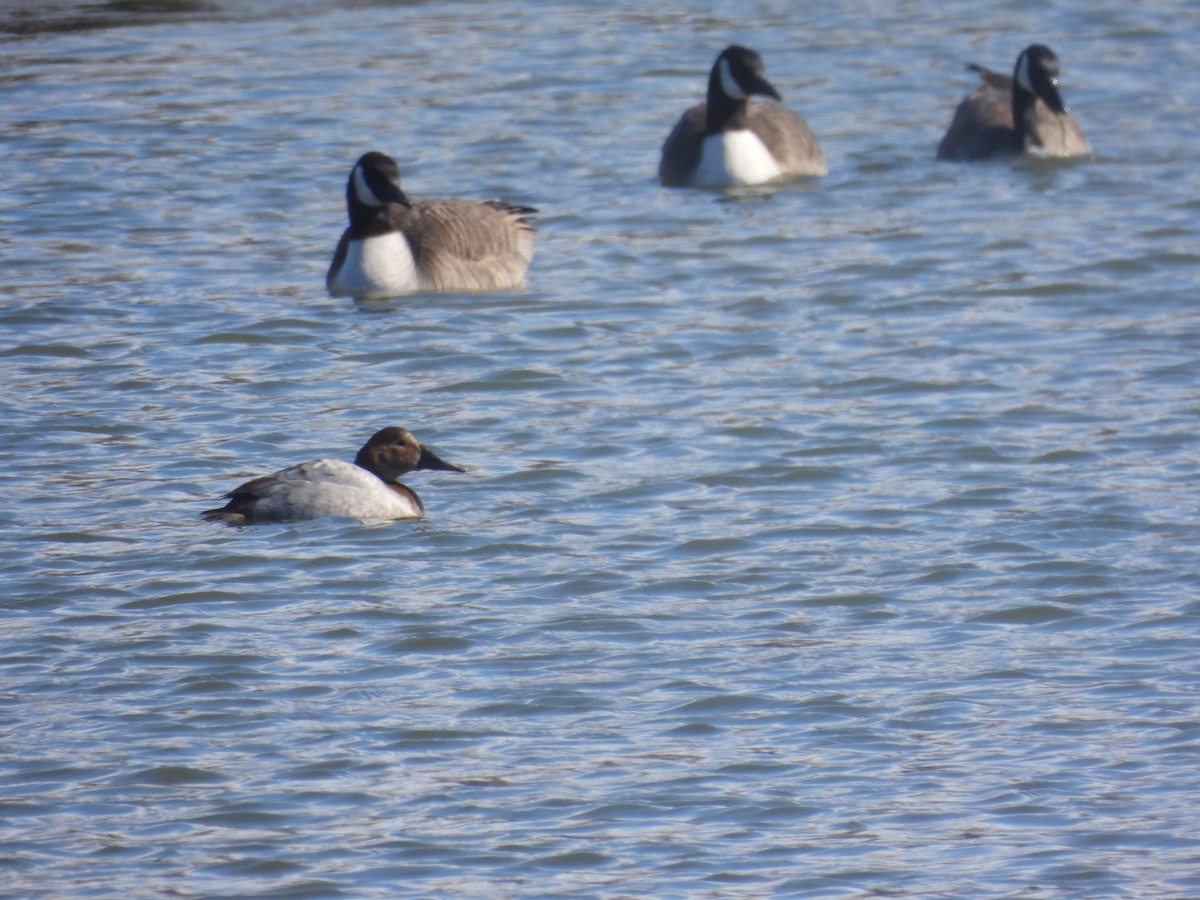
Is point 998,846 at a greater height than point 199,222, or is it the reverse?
point 199,222

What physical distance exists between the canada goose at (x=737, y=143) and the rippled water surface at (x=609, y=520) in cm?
26

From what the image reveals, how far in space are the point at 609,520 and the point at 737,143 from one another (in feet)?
25.6

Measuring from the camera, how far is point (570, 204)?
16531 mm

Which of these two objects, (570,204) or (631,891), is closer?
(631,891)

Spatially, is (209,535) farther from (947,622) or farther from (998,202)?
(998,202)

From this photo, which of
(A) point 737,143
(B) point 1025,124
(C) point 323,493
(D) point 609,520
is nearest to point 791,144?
(A) point 737,143

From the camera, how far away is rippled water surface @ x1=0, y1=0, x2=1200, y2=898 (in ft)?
23.1

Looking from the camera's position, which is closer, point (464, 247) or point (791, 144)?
point (464, 247)

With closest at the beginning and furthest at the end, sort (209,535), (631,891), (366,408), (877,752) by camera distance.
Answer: (631,891) → (877,752) → (209,535) → (366,408)

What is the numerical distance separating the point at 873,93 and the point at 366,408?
375 inches

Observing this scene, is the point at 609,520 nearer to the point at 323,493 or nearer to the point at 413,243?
the point at 323,493

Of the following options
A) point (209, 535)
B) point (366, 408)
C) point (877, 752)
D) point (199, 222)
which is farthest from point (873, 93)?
point (877, 752)

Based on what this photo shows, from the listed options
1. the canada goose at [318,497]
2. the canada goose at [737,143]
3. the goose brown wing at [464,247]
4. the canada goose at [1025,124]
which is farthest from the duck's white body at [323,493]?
the canada goose at [1025,124]

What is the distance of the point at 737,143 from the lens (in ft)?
57.0
